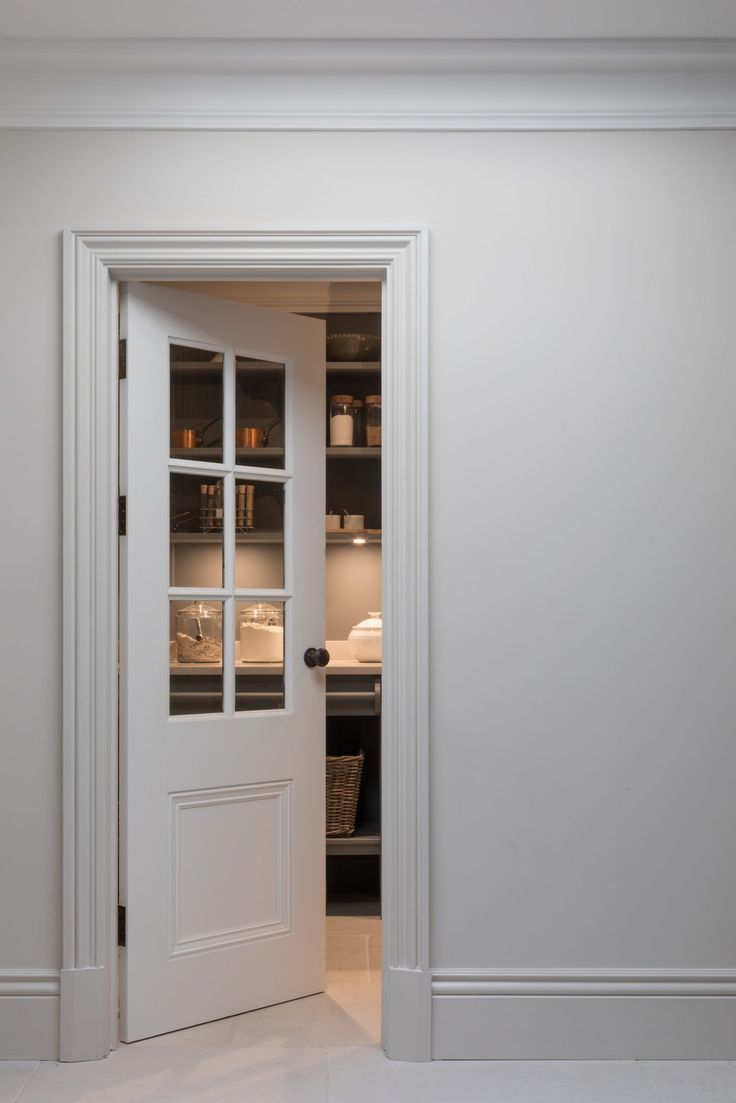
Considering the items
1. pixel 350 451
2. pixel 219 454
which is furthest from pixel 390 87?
pixel 350 451

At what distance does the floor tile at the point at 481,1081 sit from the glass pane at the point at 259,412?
172 cm

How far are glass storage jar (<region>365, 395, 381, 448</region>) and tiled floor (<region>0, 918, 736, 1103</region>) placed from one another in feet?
7.83

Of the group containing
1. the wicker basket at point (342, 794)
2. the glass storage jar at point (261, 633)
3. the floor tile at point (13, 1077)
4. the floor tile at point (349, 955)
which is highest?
the glass storage jar at point (261, 633)

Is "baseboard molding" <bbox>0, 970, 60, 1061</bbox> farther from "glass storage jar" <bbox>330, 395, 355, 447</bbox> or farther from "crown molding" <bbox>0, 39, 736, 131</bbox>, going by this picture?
"glass storage jar" <bbox>330, 395, 355, 447</bbox>

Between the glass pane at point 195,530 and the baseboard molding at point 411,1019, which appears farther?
the glass pane at point 195,530

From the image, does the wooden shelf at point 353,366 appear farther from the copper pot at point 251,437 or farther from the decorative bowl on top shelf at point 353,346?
the copper pot at point 251,437

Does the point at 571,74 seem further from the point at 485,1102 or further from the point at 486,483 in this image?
the point at 485,1102

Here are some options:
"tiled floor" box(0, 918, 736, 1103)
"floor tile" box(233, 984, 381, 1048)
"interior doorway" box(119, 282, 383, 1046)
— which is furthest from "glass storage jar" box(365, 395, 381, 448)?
"tiled floor" box(0, 918, 736, 1103)

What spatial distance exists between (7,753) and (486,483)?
59.9 inches

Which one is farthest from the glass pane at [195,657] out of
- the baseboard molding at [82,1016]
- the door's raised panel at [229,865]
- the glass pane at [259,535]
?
the baseboard molding at [82,1016]

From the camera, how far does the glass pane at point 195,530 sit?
2.80 metres

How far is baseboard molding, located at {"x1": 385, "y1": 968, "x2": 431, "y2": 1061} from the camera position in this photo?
8.52 feet

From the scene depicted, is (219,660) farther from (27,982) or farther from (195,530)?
(27,982)

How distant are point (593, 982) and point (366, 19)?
265 centimetres
